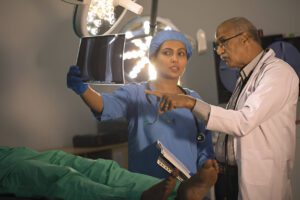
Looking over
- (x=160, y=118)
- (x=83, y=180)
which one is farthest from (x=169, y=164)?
(x=160, y=118)

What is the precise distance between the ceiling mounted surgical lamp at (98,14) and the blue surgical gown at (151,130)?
35cm

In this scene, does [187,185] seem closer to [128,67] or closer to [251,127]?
[251,127]

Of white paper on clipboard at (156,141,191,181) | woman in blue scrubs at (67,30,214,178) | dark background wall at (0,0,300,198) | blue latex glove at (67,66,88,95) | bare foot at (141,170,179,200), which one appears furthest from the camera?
dark background wall at (0,0,300,198)

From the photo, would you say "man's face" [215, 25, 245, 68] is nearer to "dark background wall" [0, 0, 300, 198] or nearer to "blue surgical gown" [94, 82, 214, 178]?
"blue surgical gown" [94, 82, 214, 178]

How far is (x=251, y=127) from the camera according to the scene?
4.94 feet

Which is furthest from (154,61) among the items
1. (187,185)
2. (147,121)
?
(187,185)

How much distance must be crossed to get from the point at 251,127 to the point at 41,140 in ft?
5.00

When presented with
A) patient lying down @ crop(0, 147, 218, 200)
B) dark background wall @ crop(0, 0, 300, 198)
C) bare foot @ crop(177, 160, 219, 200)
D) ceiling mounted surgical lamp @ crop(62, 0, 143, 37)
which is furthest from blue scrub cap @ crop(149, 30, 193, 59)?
dark background wall @ crop(0, 0, 300, 198)

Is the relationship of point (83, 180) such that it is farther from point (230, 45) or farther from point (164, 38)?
point (230, 45)

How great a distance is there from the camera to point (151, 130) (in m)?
1.71

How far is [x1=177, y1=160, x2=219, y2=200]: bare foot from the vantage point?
1.21m

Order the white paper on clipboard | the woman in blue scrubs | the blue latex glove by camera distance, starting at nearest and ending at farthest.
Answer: the white paper on clipboard
the blue latex glove
the woman in blue scrubs

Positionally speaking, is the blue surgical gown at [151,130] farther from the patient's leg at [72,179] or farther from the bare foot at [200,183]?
the bare foot at [200,183]

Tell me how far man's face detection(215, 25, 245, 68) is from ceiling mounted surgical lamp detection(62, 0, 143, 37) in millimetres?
394
